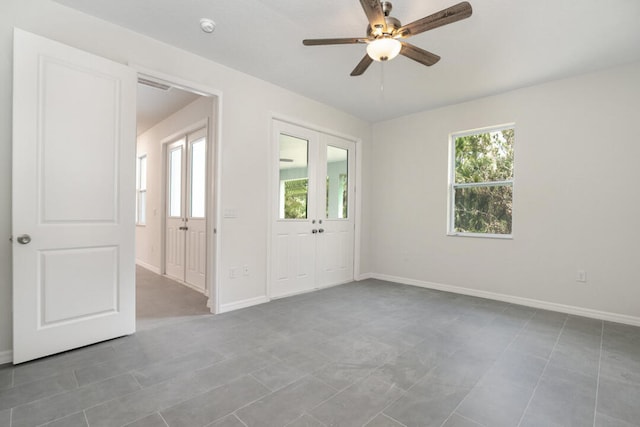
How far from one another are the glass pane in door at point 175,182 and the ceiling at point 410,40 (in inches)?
86.5

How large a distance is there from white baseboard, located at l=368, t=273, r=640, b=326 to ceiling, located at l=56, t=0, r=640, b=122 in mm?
2614

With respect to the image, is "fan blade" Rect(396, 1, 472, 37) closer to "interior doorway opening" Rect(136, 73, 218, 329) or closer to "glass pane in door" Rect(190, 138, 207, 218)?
"interior doorway opening" Rect(136, 73, 218, 329)

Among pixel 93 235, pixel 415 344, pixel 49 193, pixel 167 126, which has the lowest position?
pixel 415 344

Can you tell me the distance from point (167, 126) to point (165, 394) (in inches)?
174

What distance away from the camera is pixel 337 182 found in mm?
4750

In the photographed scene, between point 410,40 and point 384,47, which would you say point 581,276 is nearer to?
point 410,40

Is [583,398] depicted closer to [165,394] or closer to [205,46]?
[165,394]

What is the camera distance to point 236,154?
3.41 metres

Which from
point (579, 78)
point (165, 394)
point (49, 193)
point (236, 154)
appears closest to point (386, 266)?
point (236, 154)

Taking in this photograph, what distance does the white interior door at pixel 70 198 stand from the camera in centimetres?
209

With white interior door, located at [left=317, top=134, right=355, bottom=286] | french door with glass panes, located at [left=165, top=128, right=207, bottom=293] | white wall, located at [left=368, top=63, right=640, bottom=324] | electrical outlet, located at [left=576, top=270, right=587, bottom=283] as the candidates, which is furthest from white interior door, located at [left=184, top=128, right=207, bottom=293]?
electrical outlet, located at [left=576, top=270, right=587, bottom=283]

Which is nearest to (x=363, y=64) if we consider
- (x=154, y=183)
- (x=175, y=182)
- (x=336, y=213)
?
(x=336, y=213)

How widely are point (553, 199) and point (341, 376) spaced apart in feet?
10.7

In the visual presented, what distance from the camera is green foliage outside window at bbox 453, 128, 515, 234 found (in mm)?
3932
